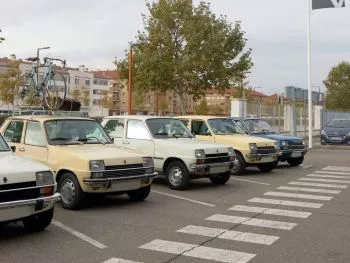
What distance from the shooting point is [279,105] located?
106 feet

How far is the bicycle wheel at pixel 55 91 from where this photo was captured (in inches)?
607

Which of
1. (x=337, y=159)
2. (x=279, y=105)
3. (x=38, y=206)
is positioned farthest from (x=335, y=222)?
(x=279, y=105)

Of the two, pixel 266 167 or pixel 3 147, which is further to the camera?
pixel 266 167

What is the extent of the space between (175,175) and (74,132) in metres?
2.64

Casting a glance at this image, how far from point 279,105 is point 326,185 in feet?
65.8

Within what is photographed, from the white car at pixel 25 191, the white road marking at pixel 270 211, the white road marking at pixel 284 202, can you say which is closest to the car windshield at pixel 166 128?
the white road marking at pixel 284 202

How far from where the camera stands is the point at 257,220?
8.36m

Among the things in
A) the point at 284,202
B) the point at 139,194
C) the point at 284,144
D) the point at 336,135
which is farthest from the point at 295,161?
the point at 336,135

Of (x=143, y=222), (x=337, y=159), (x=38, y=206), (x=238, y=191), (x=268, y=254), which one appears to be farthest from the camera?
(x=337, y=159)

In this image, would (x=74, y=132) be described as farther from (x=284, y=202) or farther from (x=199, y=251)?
(x=199, y=251)

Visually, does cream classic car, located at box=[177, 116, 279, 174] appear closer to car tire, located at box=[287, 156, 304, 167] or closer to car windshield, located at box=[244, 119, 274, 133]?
car windshield, located at box=[244, 119, 274, 133]

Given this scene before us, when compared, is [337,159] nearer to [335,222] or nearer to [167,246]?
[335,222]

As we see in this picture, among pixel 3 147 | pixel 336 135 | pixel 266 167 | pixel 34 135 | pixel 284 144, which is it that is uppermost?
pixel 34 135

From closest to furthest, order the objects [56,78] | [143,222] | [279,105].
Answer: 1. [143,222]
2. [56,78]
3. [279,105]
